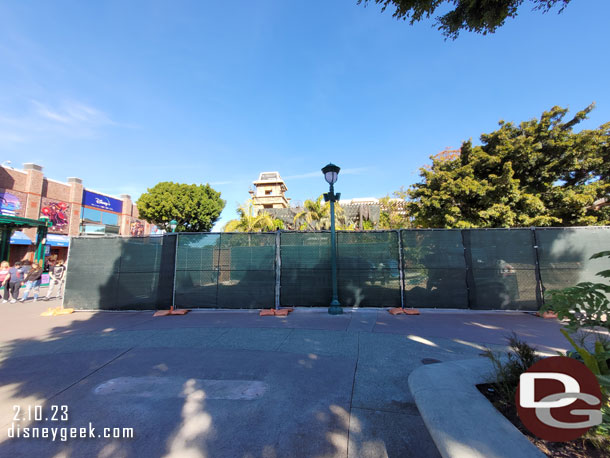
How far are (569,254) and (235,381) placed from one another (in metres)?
9.43

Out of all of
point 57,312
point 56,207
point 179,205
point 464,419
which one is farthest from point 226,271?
point 56,207

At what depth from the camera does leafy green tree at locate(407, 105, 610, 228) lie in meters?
10.5

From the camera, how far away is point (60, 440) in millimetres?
2590

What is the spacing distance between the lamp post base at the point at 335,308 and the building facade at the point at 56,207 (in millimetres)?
21335

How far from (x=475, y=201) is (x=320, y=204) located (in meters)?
12.5

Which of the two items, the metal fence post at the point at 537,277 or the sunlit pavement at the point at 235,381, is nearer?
the sunlit pavement at the point at 235,381

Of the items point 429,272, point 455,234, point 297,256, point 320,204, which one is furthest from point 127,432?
point 320,204

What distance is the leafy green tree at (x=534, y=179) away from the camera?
10500 mm

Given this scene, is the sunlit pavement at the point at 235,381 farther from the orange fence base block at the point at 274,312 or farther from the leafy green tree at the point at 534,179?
the leafy green tree at the point at 534,179

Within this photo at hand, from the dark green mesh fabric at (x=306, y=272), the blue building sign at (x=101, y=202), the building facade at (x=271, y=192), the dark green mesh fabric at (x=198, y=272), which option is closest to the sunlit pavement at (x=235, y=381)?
the dark green mesh fabric at (x=306, y=272)

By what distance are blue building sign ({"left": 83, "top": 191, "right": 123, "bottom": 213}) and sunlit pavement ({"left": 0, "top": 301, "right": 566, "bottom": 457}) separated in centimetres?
3232

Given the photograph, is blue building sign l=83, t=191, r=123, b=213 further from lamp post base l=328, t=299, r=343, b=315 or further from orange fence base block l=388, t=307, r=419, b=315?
orange fence base block l=388, t=307, r=419, b=315

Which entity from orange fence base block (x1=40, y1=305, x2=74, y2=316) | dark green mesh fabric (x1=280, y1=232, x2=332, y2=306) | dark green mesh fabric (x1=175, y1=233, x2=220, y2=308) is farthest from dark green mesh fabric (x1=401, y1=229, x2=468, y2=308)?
orange fence base block (x1=40, y1=305, x2=74, y2=316)

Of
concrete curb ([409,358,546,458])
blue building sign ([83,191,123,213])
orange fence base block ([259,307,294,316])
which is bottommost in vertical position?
orange fence base block ([259,307,294,316])
